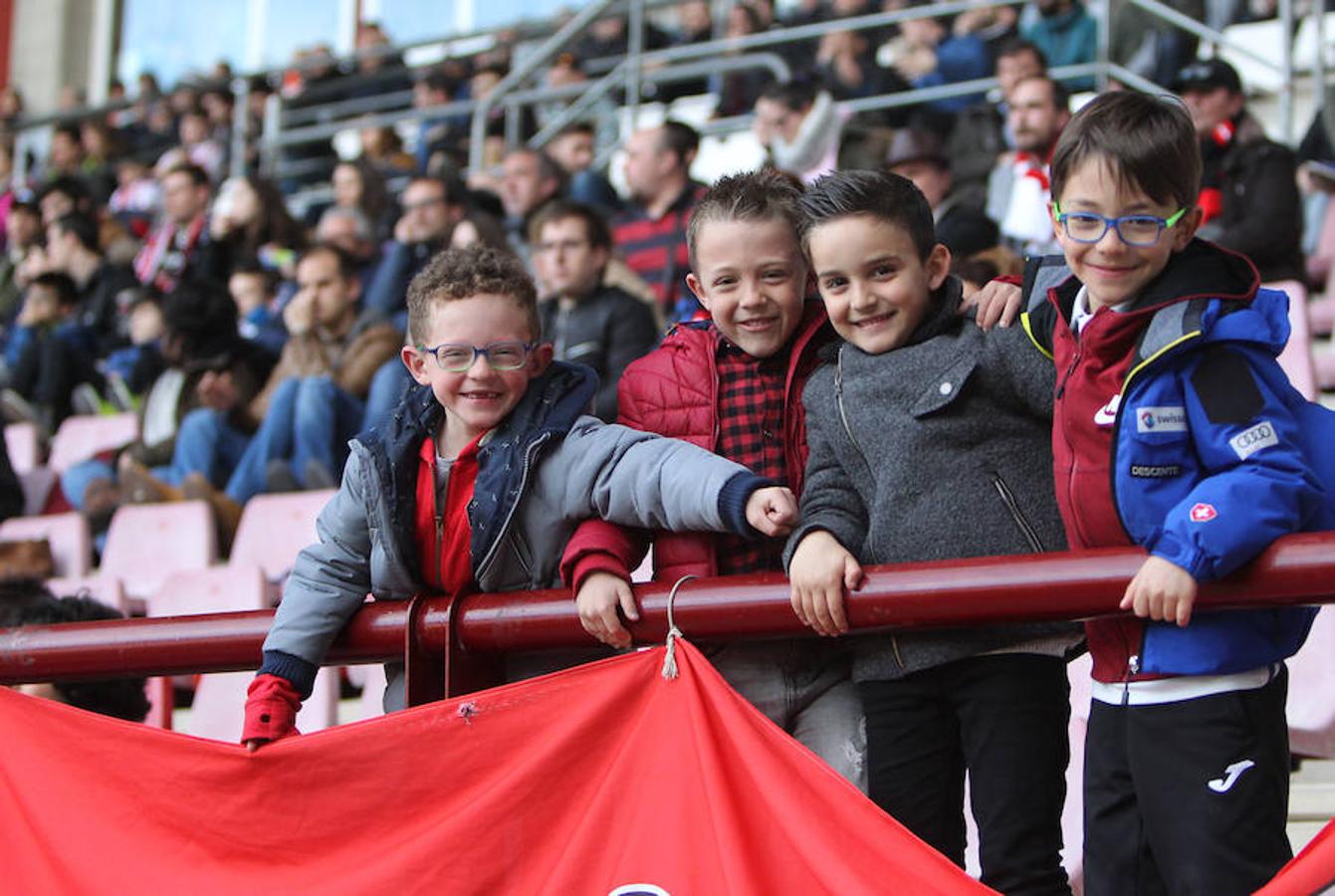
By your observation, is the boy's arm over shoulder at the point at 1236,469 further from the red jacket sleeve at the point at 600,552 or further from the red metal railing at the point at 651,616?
the red jacket sleeve at the point at 600,552

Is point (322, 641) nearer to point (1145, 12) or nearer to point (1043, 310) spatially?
point (1043, 310)

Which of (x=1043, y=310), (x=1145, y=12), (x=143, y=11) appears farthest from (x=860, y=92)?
(x=143, y=11)

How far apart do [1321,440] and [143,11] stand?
58.0 feet

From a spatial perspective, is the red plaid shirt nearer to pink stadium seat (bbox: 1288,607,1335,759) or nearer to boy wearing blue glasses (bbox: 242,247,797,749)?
boy wearing blue glasses (bbox: 242,247,797,749)

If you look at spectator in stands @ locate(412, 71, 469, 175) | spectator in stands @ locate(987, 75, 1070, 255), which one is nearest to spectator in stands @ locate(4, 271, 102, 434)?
spectator in stands @ locate(412, 71, 469, 175)

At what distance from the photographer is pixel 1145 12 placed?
897cm

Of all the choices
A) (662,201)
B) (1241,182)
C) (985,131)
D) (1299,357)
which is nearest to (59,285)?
(662,201)

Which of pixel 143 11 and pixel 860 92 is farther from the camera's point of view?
pixel 143 11

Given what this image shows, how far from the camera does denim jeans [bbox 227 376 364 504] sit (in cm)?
707

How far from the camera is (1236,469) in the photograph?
2.36m

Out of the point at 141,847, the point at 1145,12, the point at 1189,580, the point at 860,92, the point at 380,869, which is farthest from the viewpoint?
the point at 860,92

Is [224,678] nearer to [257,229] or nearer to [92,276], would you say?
[257,229]

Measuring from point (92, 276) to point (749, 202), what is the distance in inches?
362

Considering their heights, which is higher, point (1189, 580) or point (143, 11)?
point (143, 11)
